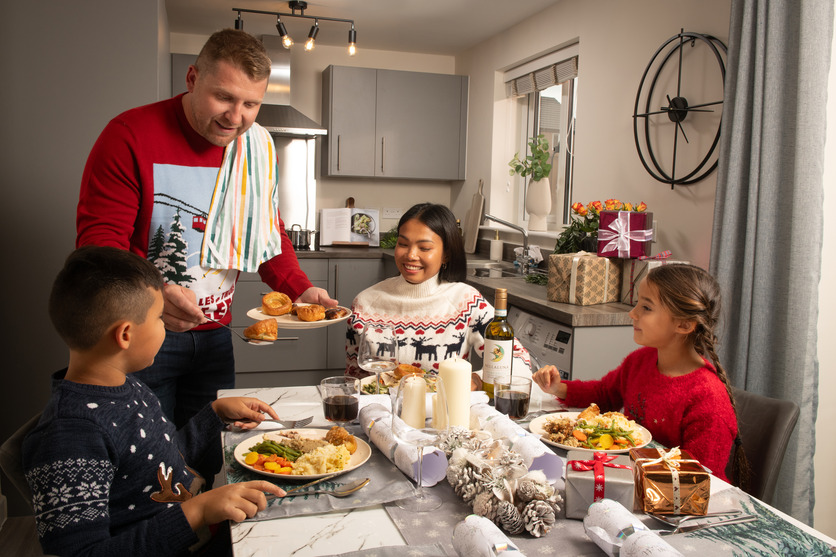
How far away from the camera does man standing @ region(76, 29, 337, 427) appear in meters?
1.68

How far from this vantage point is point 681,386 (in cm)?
149

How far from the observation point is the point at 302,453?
122 cm

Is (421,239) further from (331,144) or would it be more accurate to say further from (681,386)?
(331,144)

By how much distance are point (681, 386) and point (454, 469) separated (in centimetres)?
65

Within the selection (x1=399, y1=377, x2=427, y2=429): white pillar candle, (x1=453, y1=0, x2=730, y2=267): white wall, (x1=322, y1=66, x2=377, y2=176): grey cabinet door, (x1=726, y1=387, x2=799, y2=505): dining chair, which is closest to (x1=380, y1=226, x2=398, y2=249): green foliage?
(x1=322, y1=66, x2=377, y2=176): grey cabinet door

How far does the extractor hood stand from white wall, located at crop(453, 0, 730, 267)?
1.23 metres

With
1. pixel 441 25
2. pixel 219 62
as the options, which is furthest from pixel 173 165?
pixel 441 25

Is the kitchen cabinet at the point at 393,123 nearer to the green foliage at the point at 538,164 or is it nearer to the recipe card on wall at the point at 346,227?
the recipe card on wall at the point at 346,227

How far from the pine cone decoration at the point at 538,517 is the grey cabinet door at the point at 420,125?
3.99 metres

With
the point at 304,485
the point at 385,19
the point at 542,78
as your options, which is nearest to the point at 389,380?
the point at 304,485

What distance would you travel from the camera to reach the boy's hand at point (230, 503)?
3.35 feet

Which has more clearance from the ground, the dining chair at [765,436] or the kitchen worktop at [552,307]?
the kitchen worktop at [552,307]

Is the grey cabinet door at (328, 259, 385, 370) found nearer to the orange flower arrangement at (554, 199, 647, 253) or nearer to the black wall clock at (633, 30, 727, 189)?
the orange flower arrangement at (554, 199, 647, 253)

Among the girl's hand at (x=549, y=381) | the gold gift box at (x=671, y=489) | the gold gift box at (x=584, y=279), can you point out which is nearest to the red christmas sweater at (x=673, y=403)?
the girl's hand at (x=549, y=381)
